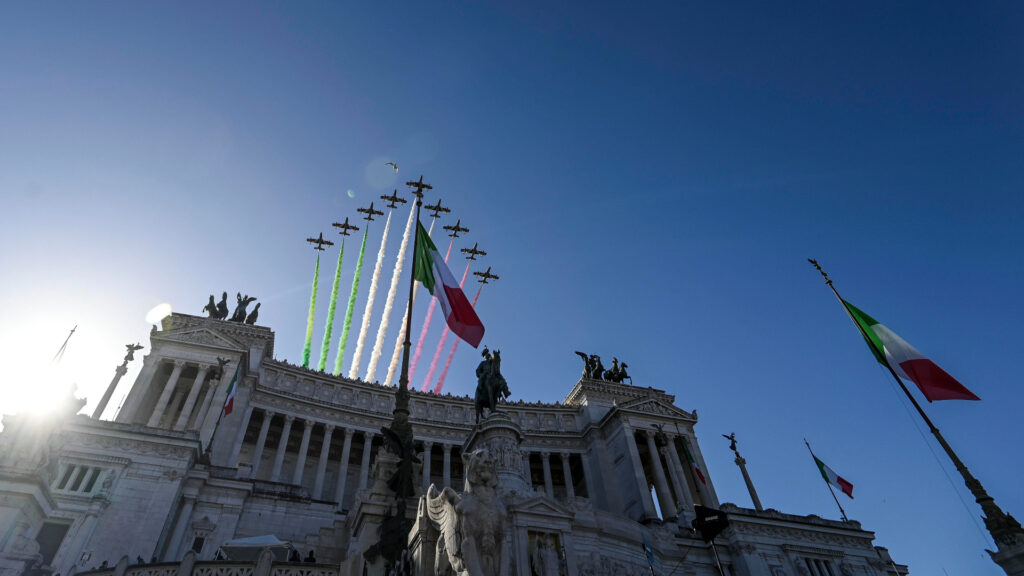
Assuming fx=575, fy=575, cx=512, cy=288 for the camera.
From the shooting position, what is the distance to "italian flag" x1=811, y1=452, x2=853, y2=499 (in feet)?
140

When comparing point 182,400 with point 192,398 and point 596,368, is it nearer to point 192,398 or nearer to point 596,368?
point 192,398

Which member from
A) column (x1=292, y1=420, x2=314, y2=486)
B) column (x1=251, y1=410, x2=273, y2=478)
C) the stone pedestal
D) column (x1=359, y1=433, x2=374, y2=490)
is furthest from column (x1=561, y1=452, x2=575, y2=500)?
the stone pedestal

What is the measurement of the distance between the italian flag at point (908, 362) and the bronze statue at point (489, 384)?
64.4 feet

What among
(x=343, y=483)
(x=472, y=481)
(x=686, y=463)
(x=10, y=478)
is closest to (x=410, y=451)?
(x=472, y=481)

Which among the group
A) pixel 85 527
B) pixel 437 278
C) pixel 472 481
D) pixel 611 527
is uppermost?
pixel 437 278

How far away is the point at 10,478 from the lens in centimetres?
1214

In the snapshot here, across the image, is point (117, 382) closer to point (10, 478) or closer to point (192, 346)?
point (192, 346)

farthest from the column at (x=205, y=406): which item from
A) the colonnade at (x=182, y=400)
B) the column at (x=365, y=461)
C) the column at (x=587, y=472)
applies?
the column at (x=587, y=472)

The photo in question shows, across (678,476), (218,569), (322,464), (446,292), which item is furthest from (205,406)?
(678,476)

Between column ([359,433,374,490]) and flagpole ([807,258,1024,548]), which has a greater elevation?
column ([359,433,374,490])

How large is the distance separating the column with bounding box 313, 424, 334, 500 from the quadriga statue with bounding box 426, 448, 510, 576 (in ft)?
125

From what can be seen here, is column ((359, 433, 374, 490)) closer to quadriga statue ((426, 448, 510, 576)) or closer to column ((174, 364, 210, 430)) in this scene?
column ((174, 364, 210, 430))

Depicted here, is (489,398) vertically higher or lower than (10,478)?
higher

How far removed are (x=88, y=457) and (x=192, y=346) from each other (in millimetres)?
16851
